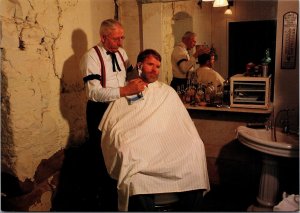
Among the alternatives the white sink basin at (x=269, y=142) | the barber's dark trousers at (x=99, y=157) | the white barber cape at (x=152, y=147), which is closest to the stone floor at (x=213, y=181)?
the barber's dark trousers at (x=99, y=157)

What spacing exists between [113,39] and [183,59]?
74 cm

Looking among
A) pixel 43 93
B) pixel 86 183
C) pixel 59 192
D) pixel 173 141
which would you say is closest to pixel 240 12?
pixel 173 141

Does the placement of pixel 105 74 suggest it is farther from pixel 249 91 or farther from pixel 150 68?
pixel 249 91

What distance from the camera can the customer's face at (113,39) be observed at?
2.04 m

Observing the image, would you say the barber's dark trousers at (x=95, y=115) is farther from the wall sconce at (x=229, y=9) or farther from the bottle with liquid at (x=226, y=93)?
the wall sconce at (x=229, y=9)

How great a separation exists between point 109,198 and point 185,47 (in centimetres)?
131

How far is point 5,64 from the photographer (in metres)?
1.88

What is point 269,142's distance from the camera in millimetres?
1774

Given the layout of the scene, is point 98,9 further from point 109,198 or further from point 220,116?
point 109,198

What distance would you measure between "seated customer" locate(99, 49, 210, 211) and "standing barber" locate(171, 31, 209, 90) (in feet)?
2.06

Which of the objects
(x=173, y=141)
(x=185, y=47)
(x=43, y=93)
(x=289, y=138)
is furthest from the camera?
(x=185, y=47)

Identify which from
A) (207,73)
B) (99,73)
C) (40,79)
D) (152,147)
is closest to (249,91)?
(207,73)

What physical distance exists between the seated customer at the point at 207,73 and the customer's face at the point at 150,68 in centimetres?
63

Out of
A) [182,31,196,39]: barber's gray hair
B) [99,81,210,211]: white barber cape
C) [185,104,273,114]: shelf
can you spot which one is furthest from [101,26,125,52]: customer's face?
[185,104,273,114]: shelf
